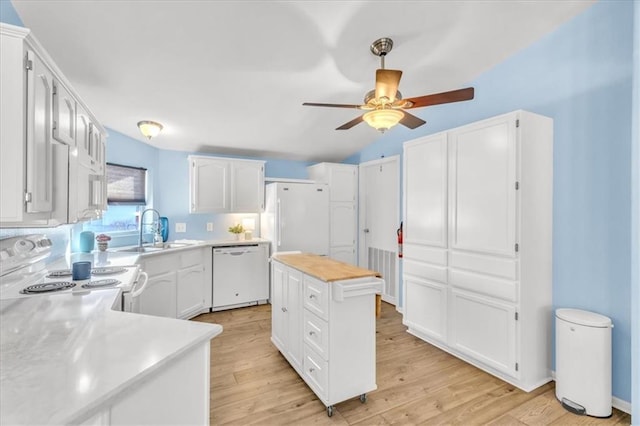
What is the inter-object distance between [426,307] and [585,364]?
127cm

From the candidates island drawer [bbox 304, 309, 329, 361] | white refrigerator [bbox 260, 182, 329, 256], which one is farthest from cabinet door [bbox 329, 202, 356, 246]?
island drawer [bbox 304, 309, 329, 361]

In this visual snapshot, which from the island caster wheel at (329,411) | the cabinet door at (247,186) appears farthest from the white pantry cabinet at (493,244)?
the cabinet door at (247,186)

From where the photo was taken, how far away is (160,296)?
3.14 m

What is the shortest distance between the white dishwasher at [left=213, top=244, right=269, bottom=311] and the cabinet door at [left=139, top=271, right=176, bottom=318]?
638 millimetres

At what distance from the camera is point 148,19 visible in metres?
1.92

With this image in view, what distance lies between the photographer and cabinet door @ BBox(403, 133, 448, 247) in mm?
2873

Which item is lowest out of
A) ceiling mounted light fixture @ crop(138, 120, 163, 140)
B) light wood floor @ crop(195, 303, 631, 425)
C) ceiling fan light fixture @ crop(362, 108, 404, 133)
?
light wood floor @ crop(195, 303, 631, 425)

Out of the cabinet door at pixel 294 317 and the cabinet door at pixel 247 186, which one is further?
the cabinet door at pixel 247 186

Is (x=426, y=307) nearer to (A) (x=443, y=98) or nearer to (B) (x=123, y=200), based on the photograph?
(A) (x=443, y=98)

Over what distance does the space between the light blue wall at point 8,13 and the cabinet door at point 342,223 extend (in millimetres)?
3644

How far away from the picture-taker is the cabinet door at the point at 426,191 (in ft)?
9.43

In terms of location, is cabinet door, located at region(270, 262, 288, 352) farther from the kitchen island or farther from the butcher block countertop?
the kitchen island

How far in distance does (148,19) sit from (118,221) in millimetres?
2511

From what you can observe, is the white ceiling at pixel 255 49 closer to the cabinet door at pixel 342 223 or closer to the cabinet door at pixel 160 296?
the cabinet door at pixel 342 223
